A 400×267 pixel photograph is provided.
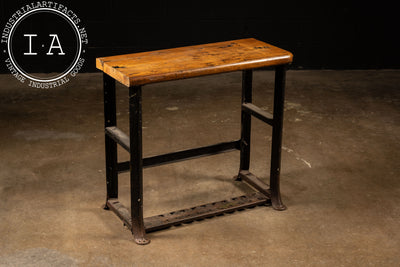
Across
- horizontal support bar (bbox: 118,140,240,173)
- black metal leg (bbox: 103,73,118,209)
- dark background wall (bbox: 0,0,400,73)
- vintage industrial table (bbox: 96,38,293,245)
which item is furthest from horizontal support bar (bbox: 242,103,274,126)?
dark background wall (bbox: 0,0,400,73)

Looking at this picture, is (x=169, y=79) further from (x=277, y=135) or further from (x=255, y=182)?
(x=255, y=182)

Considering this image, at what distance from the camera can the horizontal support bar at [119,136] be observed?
318 cm

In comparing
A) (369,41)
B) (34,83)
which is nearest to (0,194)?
(34,83)

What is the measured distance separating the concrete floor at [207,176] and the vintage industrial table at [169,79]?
7 centimetres

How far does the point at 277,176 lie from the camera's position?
3.57m

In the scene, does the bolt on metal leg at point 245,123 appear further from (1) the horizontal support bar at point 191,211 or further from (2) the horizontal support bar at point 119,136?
(2) the horizontal support bar at point 119,136

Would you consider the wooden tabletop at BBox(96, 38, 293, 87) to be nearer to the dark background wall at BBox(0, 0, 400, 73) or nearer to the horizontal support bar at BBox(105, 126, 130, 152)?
the horizontal support bar at BBox(105, 126, 130, 152)

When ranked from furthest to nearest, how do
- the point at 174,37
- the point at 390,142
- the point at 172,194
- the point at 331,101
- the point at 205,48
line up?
1. the point at 174,37
2. the point at 331,101
3. the point at 390,142
4. the point at 172,194
5. the point at 205,48

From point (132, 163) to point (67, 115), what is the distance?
1881mm

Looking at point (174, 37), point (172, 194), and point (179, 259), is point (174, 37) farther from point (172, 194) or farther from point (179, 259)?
point (179, 259)

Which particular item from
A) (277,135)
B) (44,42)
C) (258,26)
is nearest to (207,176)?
(277,135)

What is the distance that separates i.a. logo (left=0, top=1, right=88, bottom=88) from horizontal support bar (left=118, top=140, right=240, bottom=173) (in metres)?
2.33

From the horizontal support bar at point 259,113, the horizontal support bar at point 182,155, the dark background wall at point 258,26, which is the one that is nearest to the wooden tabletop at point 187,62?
the horizontal support bar at point 259,113

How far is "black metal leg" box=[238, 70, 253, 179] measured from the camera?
3.66 metres
